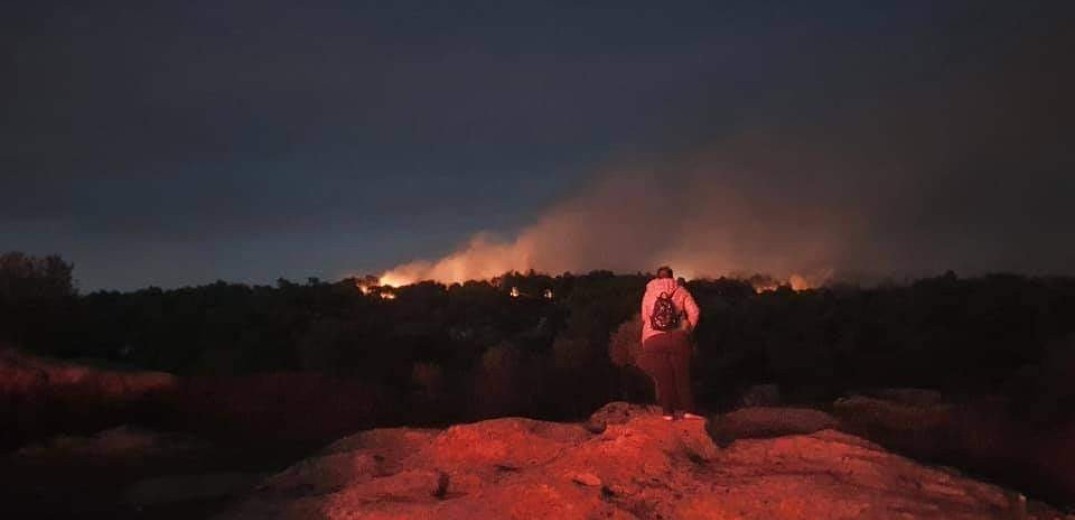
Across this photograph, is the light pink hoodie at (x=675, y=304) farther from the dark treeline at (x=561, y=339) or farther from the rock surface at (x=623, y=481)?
the dark treeline at (x=561, y=339)

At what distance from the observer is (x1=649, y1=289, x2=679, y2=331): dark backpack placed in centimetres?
1766

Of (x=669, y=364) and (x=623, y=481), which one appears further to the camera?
(x=669, y=364)

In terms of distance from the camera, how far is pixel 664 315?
17.7m

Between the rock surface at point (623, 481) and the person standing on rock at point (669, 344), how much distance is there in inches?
34.5

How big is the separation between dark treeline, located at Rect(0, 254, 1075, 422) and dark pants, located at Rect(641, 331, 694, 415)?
394 inches

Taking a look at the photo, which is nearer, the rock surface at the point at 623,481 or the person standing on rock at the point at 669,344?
the rock surface at the point at 623,481

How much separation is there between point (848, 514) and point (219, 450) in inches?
544

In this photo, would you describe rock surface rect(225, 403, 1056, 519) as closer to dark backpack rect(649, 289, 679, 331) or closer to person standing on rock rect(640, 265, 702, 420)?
person standing on rock rect(640, 265, 702, 420)

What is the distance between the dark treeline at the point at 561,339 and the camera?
107 feet

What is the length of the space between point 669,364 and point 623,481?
3.73 meters

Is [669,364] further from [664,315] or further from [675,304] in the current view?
[675,304]

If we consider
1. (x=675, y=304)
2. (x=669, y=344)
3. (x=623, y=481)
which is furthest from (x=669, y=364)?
(x=623, y=481)

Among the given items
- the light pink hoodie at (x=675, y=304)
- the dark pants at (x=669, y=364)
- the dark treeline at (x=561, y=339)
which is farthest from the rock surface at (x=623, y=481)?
the dark treeline at (x=561, y=339)

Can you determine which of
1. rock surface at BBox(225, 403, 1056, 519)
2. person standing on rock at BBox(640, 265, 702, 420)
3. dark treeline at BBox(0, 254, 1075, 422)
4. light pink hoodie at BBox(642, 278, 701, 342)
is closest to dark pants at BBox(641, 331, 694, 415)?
person standing on rock at BBox(640, 265, 702, 420)
